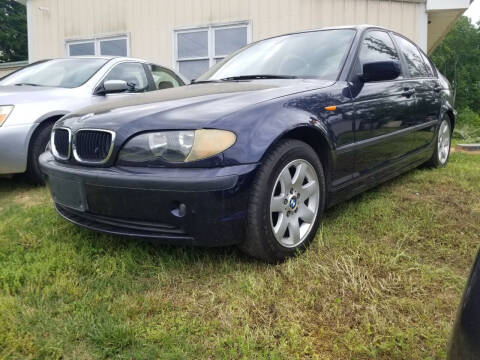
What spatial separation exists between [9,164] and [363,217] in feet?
9.66

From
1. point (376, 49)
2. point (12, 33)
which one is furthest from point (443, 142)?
point (12, 33)

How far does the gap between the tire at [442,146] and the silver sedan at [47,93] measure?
329 cm

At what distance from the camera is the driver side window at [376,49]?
307 centimetres

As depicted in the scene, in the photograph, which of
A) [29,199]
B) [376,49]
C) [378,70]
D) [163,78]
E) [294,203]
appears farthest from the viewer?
[163,78]

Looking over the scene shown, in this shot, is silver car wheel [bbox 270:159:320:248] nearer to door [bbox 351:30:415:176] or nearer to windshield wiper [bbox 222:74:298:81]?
door [bbox 351:30:415:176]

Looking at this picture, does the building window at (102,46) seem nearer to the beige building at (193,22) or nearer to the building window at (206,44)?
the beige building at (193,22)

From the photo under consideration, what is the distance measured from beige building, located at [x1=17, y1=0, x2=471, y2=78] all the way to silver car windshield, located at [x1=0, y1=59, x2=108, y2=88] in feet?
16.0

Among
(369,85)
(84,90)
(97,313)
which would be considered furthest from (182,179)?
(84,90)

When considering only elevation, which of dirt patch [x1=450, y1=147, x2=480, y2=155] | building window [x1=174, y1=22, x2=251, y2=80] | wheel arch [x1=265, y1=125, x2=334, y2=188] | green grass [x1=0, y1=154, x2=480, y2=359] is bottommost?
green grass [x1=0, y1=154, x2=480, y2=359]

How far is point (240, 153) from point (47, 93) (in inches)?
108

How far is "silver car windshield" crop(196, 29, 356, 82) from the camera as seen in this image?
9.63 ft

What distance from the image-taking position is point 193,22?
9281mm

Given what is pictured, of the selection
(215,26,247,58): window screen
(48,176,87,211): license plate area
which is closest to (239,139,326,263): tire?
(48,176,87,211): license plate area

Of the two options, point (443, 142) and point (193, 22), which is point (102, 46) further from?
point (443, 142)
